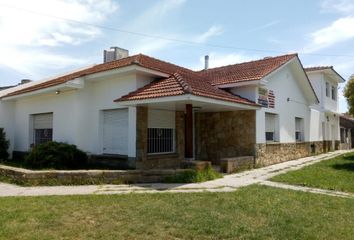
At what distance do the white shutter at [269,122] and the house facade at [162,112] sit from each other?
0.06m

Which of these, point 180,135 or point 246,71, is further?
point 246,71

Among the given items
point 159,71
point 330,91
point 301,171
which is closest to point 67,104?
point 159,71

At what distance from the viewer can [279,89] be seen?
18938mm

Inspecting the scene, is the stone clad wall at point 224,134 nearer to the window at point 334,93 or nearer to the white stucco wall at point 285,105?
the white stucco wall at point 285,105

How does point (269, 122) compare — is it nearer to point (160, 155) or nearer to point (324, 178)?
point (324, 178)

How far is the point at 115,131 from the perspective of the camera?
558 inches

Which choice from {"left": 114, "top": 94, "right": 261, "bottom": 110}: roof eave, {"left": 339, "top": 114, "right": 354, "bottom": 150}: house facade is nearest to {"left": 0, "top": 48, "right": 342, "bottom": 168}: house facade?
{"left": 114, "top": 94, "right": 261, "bottom": 110}: roof eave

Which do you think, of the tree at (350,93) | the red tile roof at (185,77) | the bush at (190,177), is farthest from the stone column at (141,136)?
the tree at (350,93)

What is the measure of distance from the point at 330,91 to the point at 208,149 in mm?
15768

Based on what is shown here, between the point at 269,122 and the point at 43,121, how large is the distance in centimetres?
1158

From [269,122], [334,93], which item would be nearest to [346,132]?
[334,93]

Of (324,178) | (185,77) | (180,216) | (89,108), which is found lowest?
(180,216)

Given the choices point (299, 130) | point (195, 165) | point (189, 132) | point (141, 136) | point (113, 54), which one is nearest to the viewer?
point (195, 165)

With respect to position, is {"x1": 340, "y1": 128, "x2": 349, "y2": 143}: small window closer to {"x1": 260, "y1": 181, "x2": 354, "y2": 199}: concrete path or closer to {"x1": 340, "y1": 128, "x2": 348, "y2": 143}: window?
{"x1": 340, "y1": 128, "x2": 348, "y2": 143}: window
